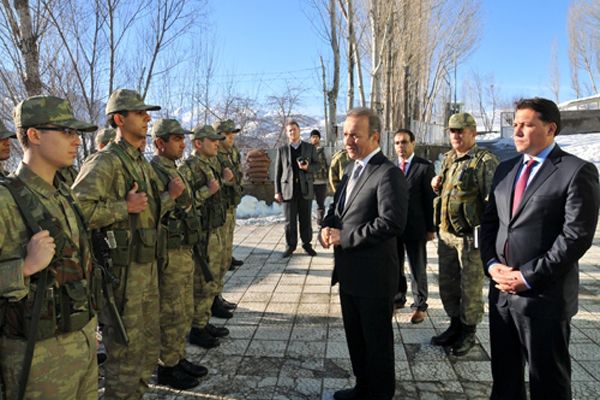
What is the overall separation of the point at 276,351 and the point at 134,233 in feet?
5.70

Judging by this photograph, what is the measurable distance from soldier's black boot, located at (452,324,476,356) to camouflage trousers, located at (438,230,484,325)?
0.09 meters

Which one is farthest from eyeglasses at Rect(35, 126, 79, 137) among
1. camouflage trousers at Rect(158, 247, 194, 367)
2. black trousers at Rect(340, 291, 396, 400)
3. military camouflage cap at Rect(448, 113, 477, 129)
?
military camouflage cap at Rect(448, 113, 477, 129)

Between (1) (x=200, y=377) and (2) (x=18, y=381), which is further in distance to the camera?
(1) (x=200, y=377)

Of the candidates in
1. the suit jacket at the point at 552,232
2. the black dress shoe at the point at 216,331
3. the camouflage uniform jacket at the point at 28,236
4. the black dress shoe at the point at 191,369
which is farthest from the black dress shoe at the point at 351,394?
the camouflage uniform jacket at the point at 28,236

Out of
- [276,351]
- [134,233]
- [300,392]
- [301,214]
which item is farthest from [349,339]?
[301,214]

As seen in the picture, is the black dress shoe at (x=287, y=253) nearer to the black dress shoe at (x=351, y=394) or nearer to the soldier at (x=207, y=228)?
the soldier at (x=207, y=228)

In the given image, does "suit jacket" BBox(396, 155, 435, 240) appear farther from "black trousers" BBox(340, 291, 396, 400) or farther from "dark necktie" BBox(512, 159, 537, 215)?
"dark necktie" BBox(512, 159, 537, 215)

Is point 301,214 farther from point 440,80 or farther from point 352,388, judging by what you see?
point 440,80

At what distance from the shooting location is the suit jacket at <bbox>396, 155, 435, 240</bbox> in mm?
4312

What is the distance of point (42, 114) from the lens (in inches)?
74.9

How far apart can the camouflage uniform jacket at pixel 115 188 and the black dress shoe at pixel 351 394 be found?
5.53 ft

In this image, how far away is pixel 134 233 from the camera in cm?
272

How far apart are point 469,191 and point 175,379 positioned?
2.70 metres

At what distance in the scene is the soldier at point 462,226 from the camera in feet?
11.7
